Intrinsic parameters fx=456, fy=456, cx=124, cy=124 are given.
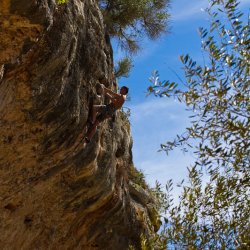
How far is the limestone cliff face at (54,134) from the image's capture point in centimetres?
995

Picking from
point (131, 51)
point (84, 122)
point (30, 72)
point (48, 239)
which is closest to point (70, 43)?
point (30, 72)

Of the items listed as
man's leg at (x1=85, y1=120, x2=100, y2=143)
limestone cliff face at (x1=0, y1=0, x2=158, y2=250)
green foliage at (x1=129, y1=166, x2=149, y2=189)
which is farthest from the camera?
green foliage at (x1=129, y1=166, x2=149, y2=189)

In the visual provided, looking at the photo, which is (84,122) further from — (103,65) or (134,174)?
(134,174)

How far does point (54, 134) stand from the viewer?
37.5ft

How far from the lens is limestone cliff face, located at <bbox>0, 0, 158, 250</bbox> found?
995 cm

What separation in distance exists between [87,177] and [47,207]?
1395mm

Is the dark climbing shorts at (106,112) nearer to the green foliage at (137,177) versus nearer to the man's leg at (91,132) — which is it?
the man's leg at (91,132)

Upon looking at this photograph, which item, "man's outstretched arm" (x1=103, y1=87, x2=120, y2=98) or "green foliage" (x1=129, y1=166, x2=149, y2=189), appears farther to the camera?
"green foliage" (x1=129, y1=166, x2=149, y2=189)

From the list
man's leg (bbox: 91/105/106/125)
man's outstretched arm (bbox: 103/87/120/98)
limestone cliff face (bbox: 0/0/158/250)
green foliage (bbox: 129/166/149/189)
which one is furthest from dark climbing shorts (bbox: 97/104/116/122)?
green foliage (bbox: 129/166/149/189)

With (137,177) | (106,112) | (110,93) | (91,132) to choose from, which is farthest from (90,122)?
(137,177)

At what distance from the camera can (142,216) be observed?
16.1 meters

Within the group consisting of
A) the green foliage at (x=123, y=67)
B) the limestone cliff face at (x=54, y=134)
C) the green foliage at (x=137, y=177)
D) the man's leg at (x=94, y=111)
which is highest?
the green foliage at (x=123, y=67)

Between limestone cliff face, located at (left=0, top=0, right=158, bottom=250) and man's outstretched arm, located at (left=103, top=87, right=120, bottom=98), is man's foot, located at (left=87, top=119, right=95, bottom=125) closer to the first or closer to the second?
limestone cliff face, located at (left=0, top=0, right=158, bottom=250)

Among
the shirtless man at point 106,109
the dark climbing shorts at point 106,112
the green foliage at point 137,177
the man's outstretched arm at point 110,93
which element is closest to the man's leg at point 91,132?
the shirtless man at point 106,109
